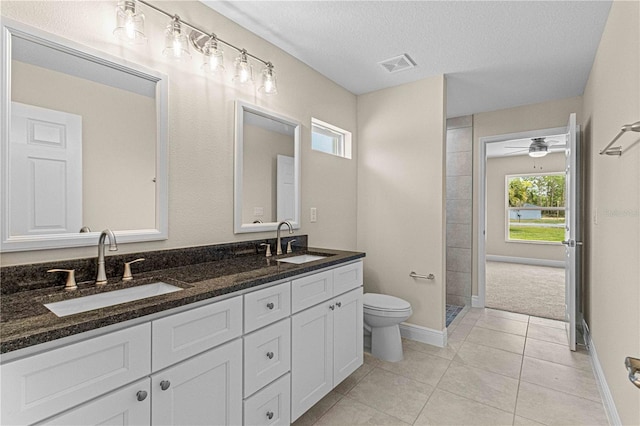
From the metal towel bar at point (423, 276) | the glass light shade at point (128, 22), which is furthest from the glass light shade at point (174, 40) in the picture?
the metal towel bar at point (423, 276)

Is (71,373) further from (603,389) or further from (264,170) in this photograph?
(603,389)

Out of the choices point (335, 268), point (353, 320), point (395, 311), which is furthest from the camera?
point (395, 311)

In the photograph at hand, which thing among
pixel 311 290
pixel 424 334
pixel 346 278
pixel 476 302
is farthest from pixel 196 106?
→ pixel 476 302

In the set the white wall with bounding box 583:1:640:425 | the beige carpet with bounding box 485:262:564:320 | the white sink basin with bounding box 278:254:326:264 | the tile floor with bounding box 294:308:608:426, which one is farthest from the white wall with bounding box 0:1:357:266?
the beige carpet with bounding box 485:262:564:320

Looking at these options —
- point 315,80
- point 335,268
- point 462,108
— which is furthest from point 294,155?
point 462,108

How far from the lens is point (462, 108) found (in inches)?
150

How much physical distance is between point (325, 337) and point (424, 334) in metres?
1.43

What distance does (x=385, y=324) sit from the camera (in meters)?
2.51

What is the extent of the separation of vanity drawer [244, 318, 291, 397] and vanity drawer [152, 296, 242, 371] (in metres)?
0.12

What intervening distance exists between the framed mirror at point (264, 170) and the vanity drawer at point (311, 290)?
619mm

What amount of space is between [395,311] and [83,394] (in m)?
A: 2.02

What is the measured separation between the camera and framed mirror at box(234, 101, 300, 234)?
2088 mm

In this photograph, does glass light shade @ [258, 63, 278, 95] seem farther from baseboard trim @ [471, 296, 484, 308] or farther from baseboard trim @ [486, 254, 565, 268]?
baseboard trim @ [486, 254, 565, 268]

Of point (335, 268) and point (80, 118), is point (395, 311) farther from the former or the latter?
point (80, 118)
